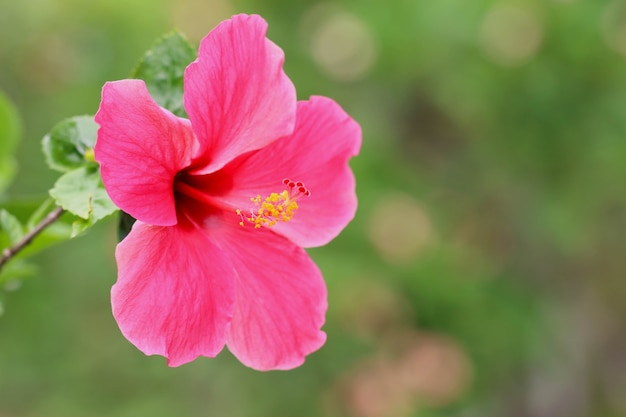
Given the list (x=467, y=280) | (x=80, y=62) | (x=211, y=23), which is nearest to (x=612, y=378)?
(x=467, y=280)

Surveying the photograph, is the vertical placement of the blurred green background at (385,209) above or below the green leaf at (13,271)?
below

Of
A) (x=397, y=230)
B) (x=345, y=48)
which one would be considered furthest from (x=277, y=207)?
(x=345, y=48)

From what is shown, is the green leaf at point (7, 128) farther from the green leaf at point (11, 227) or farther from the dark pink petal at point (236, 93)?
the dark pink petal at point (236, 93)

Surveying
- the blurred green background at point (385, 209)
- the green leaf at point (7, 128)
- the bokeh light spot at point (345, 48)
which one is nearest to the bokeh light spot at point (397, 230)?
the blurred green background at point (385, 209)

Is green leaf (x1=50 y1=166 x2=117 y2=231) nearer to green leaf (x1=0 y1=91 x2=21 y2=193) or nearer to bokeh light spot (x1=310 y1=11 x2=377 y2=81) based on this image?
green leaf (x1=0 y1=91 x2=21 y2=193)

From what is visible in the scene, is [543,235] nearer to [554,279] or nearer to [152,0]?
[554,279]

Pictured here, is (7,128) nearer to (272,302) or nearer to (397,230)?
(272,302)
